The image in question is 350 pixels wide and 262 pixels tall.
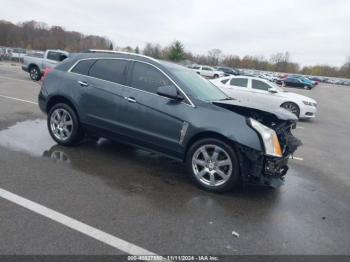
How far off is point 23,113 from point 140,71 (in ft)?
16.0

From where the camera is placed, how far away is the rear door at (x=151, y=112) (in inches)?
189

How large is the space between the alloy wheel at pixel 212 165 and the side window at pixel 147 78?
1213 millimetres

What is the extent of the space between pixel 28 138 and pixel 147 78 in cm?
292

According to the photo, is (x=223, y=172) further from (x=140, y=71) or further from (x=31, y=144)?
(x=31, y=144)

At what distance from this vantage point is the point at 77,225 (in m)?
3.40

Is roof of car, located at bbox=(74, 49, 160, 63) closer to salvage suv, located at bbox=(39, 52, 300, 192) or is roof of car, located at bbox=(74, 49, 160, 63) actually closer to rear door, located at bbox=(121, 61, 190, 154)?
salvage suv, located at bbox=(39, 52, 300, 192)

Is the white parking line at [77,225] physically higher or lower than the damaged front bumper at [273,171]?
lower

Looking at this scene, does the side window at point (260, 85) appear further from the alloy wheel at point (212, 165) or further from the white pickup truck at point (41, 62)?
the white pickup truck at point (41, 62)

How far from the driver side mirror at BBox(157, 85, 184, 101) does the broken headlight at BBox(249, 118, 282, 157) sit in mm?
1105

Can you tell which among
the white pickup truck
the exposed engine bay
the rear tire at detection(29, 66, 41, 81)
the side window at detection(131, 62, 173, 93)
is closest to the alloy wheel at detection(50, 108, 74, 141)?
the side window at detection(131, 62, 173, 93)

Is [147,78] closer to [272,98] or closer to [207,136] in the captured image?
[207,136]

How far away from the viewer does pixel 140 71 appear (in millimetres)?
5285

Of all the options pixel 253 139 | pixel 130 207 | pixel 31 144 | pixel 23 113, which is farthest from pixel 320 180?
pixel 23 113

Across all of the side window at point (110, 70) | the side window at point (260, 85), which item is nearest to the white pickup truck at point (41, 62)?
the side window at point (260, 85)
